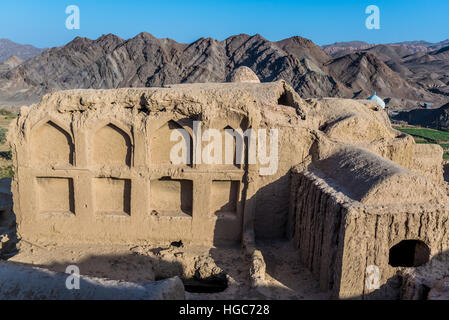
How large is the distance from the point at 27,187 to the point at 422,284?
8.30m

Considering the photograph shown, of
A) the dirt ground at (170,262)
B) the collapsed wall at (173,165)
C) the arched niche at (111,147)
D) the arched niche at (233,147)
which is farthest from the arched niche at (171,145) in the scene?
the dirt ground at (170,262)

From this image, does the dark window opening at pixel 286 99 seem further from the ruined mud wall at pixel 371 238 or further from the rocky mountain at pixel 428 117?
the rocky mountain at pixel 428 117

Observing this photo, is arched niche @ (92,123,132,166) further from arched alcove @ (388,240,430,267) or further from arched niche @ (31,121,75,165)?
arched alcove @ (388,240,430,267)

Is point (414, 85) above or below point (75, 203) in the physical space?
above

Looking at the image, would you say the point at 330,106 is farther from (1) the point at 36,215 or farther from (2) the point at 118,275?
(1) the point at 36,215

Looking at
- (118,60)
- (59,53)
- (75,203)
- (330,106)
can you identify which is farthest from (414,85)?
(75,203)

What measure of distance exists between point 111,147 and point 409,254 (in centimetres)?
688

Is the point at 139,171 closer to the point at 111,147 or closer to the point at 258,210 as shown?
the point at 111,147

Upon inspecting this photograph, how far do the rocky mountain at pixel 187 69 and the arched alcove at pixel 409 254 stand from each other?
1901 inches

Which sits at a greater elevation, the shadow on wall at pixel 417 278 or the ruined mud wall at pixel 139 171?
the ruined mud wall at pixel 139 171

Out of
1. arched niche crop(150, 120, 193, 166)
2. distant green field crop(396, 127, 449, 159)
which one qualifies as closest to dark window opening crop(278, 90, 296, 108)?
arched niche crop(150, 120, 193, 166)

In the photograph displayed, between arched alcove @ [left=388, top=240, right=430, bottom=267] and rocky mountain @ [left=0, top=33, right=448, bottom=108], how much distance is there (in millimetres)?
48294

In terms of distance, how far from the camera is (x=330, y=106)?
9.60 metres

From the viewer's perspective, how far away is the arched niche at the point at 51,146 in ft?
27.9
